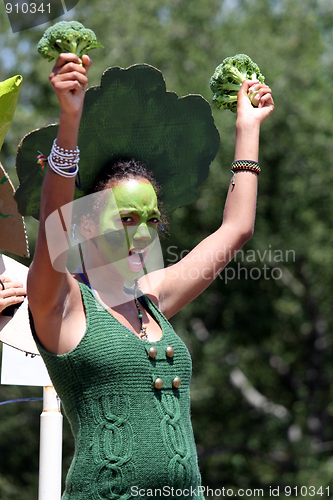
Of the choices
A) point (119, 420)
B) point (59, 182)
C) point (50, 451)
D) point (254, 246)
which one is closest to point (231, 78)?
point (59, 182)

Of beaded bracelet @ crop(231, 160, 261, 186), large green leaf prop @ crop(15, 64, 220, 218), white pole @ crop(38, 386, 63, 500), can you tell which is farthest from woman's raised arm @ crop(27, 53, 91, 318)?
white pole @ crop(38, 386, 63, 500)

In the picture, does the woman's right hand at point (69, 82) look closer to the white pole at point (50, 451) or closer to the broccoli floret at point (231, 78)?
the broccoli floret at point (231, 78)

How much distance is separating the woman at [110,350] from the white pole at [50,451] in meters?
1.13

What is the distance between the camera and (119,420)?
1959 millimetres

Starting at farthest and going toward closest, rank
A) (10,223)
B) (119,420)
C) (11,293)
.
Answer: (10,223)
(11,293)
(119,420)

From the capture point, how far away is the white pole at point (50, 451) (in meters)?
3.08

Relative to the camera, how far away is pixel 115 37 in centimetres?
1262

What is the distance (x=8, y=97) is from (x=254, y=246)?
347 inches

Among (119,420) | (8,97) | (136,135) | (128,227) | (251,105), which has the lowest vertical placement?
(119,420)

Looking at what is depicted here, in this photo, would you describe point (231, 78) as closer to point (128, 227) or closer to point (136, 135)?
point (136, 135)

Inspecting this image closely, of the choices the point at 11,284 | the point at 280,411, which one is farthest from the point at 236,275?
the point at 11,284

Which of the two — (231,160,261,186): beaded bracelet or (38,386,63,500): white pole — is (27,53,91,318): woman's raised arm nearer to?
(231,160,261,186): beaded bracelet

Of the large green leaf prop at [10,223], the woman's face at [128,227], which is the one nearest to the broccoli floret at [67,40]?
the woman's face at [128,227]

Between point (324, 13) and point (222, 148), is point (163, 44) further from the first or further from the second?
point (324, 13)
